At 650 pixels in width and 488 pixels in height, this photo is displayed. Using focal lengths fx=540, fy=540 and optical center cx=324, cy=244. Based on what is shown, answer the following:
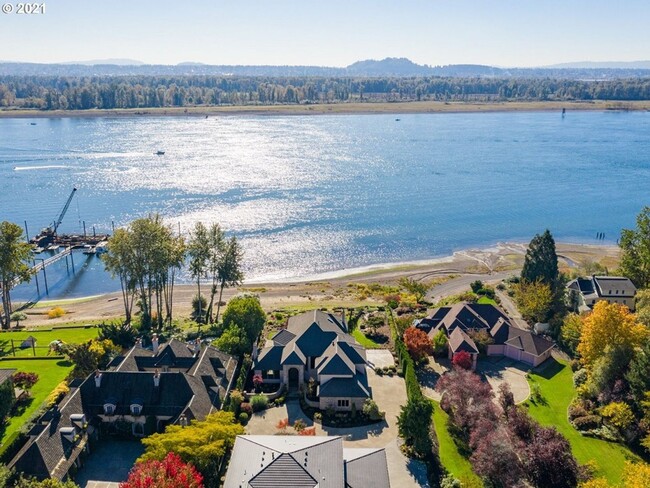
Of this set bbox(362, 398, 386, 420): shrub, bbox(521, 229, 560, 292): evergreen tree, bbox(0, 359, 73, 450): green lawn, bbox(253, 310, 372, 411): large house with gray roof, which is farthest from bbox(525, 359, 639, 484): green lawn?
bbox(0, 359, 73, 450): green lawn

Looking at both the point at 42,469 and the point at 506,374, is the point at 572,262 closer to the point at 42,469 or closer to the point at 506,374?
the point at 506,374

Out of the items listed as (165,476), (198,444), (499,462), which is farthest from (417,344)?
(165,476)

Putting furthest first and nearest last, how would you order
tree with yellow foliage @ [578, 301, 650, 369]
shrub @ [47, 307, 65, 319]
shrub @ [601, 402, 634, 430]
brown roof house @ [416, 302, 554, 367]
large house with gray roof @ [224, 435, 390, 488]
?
shrub @ [47, 307, 65, 319]
brown roof house @ [416, 302, 554, 367]
tree with yellow foliage @ [578, 301, 650, 369]
shrub @ [601, 402, 634, 430]
large house with gray roof @ [224, 435, 390, 488]

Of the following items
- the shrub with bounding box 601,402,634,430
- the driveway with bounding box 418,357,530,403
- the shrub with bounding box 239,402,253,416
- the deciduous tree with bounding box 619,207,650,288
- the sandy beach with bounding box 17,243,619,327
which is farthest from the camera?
the sandy beach with bounding box 17,243,619,327

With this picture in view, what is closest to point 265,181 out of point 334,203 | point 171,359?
point 334,203

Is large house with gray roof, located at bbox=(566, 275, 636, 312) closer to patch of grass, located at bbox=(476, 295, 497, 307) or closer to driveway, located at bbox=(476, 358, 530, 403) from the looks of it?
patch of grass, located at bbox=(476, 295, 497, 307)

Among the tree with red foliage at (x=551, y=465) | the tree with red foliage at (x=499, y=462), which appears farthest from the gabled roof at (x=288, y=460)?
the tree with red foliage at (x=551, y=465)
